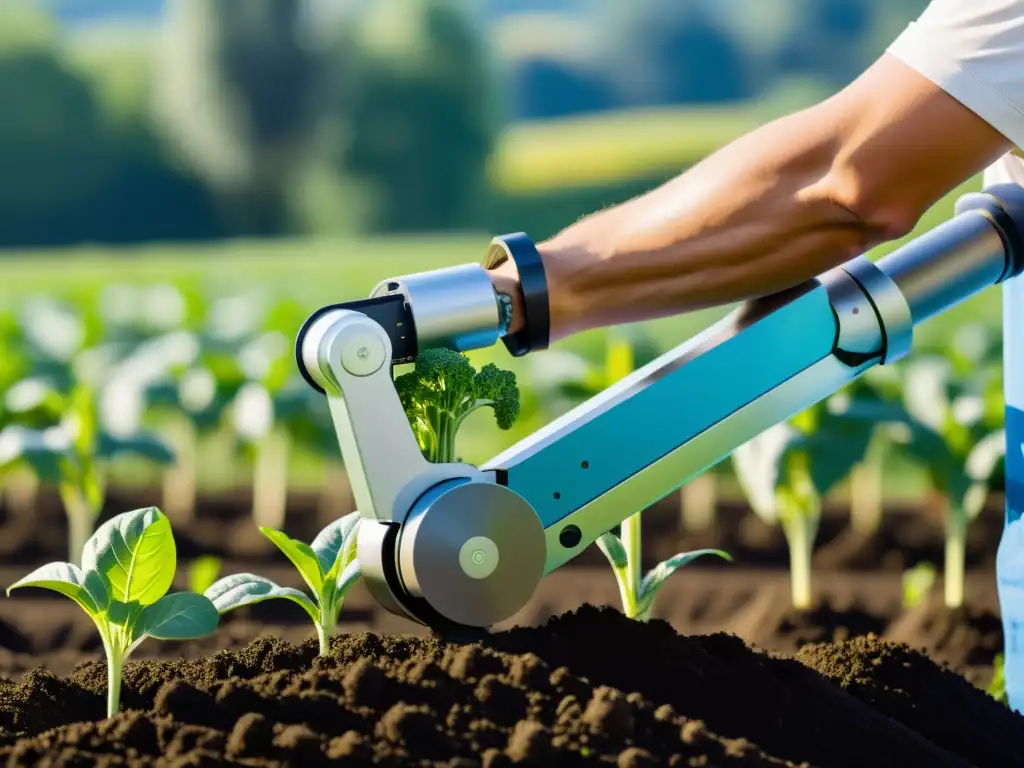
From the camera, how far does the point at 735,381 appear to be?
81.7 inches

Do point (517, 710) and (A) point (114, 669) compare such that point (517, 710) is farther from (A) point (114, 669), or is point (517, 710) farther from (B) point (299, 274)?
(B) point (299, 274)

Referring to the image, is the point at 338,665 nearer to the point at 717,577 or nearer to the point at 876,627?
the point at 876,627

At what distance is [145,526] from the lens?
6.61ft

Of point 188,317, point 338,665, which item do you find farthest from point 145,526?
point 188,317

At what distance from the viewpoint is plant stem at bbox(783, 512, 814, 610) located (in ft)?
12.1

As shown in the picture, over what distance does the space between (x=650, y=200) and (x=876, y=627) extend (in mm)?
1824

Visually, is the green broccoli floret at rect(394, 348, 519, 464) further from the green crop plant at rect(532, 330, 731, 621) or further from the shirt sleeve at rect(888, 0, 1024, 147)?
the shirt sleeve at rect(888, 0, 1024, 147)

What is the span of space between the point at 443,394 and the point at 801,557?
2085 millimetres

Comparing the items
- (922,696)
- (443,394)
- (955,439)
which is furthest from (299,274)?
(443,394)

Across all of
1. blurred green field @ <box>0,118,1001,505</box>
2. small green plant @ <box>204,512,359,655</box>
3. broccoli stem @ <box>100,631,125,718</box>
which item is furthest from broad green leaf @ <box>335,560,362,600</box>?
Result: blurred green field @ <box>0,118,1001,505</box>

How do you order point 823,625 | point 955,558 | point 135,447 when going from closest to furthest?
point 823,625 < point 955,558 < point 135,447

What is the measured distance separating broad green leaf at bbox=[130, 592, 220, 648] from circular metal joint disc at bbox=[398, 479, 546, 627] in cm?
35

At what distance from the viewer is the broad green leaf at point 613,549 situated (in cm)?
232

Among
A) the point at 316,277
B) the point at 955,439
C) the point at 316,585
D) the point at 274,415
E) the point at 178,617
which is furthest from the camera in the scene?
the point at 316,277
